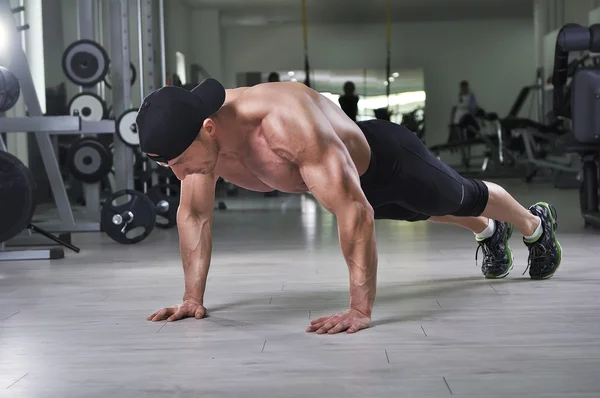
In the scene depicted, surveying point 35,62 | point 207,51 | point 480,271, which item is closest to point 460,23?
point 207,51

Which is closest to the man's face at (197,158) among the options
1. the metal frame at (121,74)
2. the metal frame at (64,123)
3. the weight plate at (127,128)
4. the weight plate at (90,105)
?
the metal frame at (64,123)

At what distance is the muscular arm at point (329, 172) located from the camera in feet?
6.53

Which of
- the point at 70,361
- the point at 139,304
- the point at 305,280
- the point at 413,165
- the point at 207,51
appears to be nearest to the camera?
the point at 70,361

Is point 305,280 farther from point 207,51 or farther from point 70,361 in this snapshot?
point 207,51

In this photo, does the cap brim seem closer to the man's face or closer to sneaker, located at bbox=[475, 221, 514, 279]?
the man's face

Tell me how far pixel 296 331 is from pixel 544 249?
1.09m

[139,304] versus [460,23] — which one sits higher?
[460,23]

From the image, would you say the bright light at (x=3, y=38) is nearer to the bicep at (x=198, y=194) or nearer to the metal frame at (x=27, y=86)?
the metal frame at (x=27, y=86)

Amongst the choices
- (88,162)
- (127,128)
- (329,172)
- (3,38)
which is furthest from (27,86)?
(329,172)

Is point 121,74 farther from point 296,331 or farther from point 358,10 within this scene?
point 358,10

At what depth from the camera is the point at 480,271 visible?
3.16m

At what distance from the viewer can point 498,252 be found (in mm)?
2936

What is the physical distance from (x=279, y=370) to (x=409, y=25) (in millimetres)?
14117

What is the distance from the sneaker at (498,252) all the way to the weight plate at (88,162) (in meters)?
3.49
